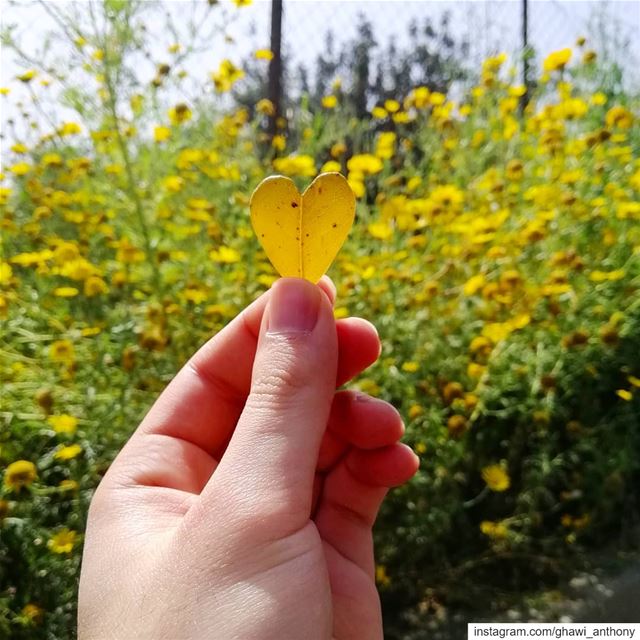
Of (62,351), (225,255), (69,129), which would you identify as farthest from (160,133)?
(62,351)

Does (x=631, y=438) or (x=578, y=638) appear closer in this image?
(x=578, y=638)

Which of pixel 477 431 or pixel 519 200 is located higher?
pixel 519 200

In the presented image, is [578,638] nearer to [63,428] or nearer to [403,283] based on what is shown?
[403,283]

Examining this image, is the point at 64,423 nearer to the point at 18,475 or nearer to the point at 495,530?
the point at 18,475

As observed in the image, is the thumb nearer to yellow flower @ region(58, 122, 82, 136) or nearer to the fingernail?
the fingernail

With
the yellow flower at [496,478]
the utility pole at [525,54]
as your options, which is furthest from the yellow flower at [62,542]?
the utility pole at [525,54]

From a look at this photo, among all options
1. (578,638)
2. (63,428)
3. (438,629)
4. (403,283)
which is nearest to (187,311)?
(63,428)
